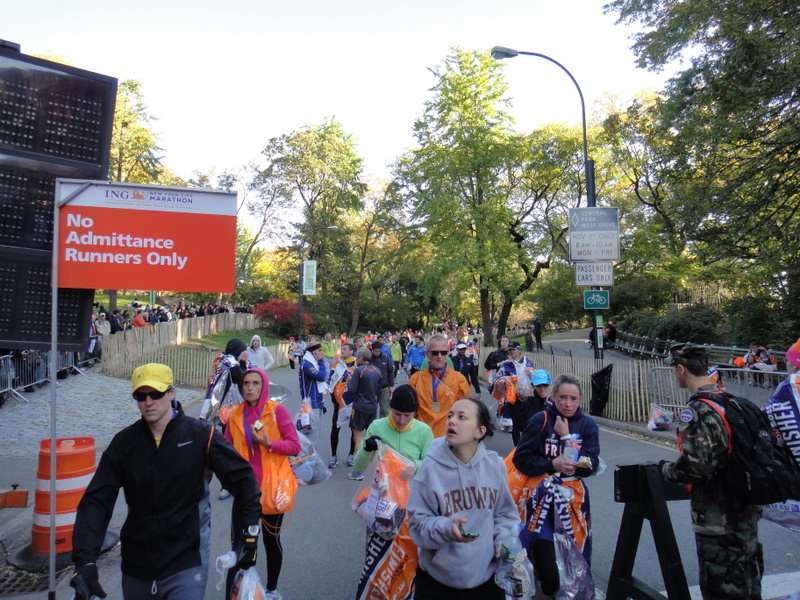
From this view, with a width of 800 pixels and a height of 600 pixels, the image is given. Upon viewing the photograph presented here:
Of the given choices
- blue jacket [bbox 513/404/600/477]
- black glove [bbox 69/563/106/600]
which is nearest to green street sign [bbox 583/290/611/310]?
blue jacket [bbox 513/404/600/477]

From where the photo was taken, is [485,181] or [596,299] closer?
[596,299]

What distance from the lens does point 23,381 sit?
1444 cm

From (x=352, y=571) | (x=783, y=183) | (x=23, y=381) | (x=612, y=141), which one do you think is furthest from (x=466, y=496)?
(x=612, y=141)

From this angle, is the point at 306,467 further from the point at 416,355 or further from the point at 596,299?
the point at 416,355

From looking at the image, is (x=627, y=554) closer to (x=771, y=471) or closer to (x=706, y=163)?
(x=771, y=471)

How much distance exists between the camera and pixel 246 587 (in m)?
3.15

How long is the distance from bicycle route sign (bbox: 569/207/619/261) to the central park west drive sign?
10.1m

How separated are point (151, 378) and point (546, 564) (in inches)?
106

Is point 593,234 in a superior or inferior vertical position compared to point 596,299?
superior

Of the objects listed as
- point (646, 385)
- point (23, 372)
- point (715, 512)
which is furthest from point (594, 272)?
point (23, 372)

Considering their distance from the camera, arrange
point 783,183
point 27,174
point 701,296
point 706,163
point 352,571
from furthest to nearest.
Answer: point 701,296, point 706,163, point 783,183, point 352,571, point 27,174

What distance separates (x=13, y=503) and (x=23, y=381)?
33.6ft

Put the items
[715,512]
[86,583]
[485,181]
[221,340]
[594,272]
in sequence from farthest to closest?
[221,340] < [485,181] < [594,272] < [715,512] < [86,583]

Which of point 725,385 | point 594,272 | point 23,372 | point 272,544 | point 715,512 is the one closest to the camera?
point 715,512
